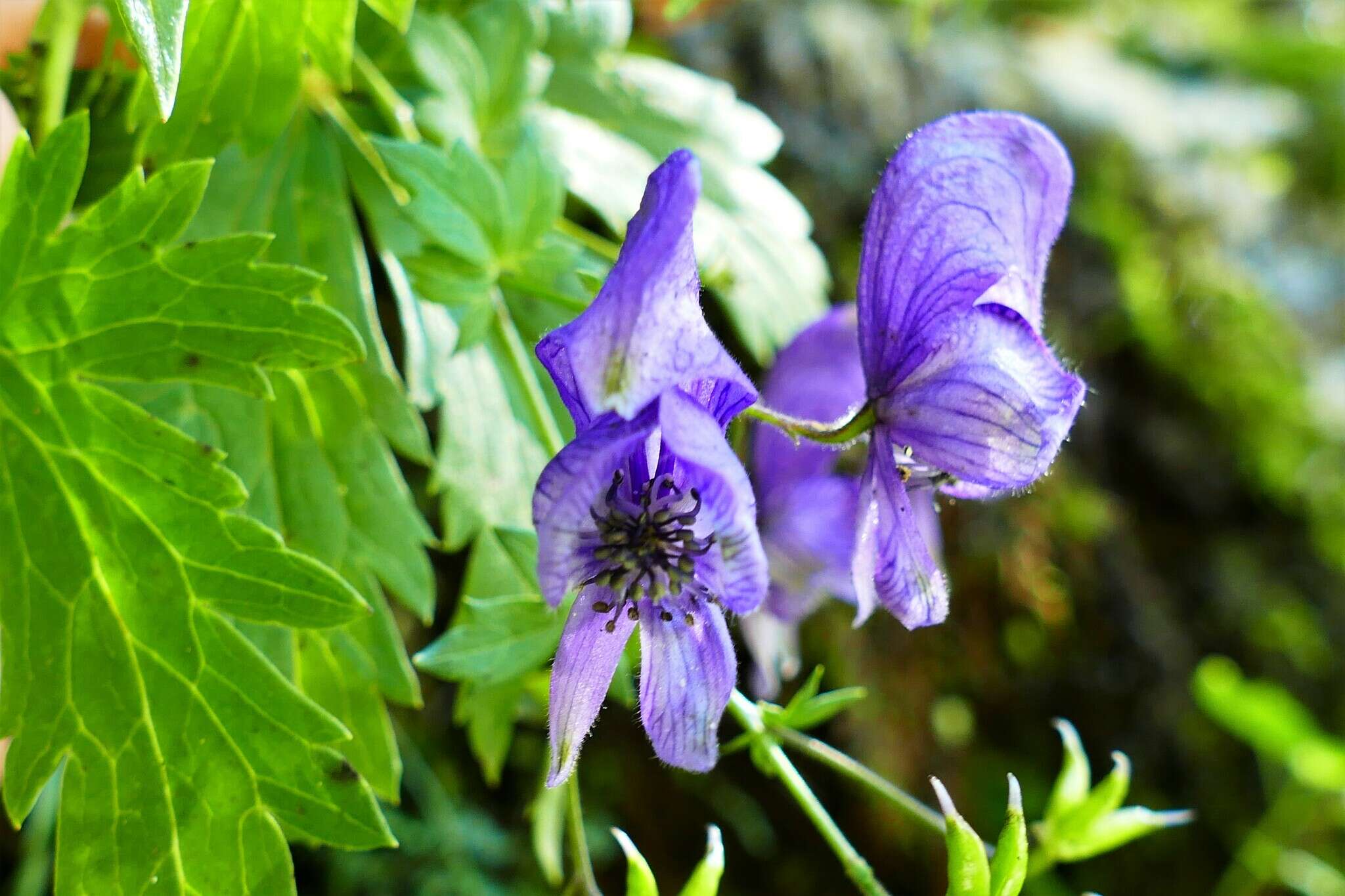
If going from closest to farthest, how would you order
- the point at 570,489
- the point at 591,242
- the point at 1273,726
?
the point at 570,489 → the point at 591,242 → the point at 1273,726

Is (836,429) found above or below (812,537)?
above

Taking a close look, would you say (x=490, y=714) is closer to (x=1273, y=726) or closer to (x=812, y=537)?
(x=812, y=537)

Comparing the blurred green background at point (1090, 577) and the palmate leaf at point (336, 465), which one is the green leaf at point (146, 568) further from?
the blurred green background at point (1090, 577)

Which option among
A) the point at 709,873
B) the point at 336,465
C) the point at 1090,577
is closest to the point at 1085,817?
the point at 709,873

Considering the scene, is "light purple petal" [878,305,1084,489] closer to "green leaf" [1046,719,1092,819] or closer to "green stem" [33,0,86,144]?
"green leaf" [1046,719,1092,819]

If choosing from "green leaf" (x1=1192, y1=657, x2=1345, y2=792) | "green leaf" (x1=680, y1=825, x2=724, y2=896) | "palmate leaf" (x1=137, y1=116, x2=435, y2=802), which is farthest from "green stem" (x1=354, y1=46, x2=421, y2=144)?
"green leaf" (x1=1192, y1=657, x2=1345, y2=792)

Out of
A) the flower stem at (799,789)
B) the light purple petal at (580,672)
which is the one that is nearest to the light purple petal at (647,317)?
the light purple petal at (580,672)
